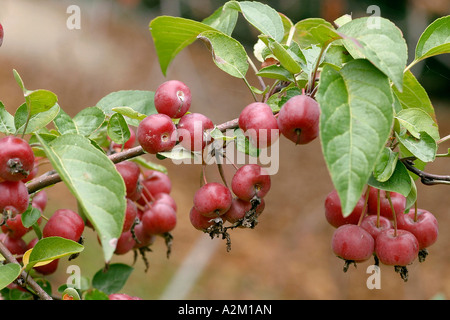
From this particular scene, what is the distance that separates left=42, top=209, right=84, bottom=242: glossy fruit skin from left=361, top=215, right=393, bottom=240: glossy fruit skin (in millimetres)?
365

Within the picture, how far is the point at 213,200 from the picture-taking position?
1.92 ft

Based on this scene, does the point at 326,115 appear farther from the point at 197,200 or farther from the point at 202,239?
the point at 202,239

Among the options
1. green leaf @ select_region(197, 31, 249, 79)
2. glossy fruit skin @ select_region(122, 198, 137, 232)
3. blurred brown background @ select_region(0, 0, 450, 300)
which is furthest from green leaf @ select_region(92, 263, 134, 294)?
blurred brown background @ select_region(0, 0, 450, 300)

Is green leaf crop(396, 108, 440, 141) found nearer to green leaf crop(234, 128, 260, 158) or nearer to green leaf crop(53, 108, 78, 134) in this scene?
green leaf crop(234, 128, 260, 158)

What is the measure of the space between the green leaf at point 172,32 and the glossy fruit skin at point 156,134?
148 mm

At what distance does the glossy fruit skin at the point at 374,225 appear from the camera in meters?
0.64

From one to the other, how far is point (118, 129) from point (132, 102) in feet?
0.25

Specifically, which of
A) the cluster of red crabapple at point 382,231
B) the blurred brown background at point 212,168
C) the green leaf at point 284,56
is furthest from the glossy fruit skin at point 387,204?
the blurred brown background at point 212,168

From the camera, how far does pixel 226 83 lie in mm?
4562

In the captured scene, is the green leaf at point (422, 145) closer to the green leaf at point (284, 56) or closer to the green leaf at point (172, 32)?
the green leaf at point (284, 56)

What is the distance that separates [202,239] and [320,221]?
0.84 metres

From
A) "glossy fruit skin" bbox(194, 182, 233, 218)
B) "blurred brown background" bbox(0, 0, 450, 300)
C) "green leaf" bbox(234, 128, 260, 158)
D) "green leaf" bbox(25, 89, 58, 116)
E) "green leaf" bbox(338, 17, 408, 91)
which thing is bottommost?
"blurred brown background" bbox(0, 0, 450, 300)

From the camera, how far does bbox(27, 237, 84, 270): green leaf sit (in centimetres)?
56
